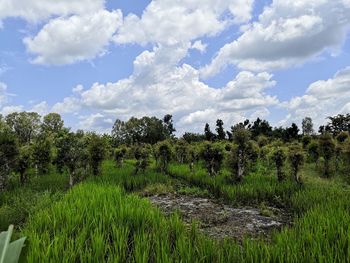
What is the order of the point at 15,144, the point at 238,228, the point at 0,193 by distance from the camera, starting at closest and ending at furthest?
the point at 238,228
the point at 0,193
the point at 15,144

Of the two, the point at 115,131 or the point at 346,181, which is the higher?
the point at 115,131

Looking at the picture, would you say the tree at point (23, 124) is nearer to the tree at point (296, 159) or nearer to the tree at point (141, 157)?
the tree at point (141, 157)

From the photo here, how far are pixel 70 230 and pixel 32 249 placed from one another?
1353 millimetres

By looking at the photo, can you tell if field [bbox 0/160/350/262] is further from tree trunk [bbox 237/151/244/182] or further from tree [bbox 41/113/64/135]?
tree [bbox 41/113/64/135]

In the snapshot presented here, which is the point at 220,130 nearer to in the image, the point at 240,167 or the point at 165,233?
the point at 240,167

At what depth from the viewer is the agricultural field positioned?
4363 mm

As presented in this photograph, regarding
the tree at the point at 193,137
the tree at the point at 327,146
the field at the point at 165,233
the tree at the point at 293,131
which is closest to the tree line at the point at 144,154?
the tree at the point at 327,146

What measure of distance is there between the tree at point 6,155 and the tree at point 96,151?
→ 135 inches

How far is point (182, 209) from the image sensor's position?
34.0 feet

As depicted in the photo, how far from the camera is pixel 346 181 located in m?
15.0

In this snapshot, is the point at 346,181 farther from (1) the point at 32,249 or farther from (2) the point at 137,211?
(1) the point at 32,249

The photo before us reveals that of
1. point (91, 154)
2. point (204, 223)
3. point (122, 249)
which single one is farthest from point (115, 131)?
point (122, 249)

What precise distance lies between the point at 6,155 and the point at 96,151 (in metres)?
4.16

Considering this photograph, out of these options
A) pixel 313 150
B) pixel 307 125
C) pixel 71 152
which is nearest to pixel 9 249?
pixel 71 152
